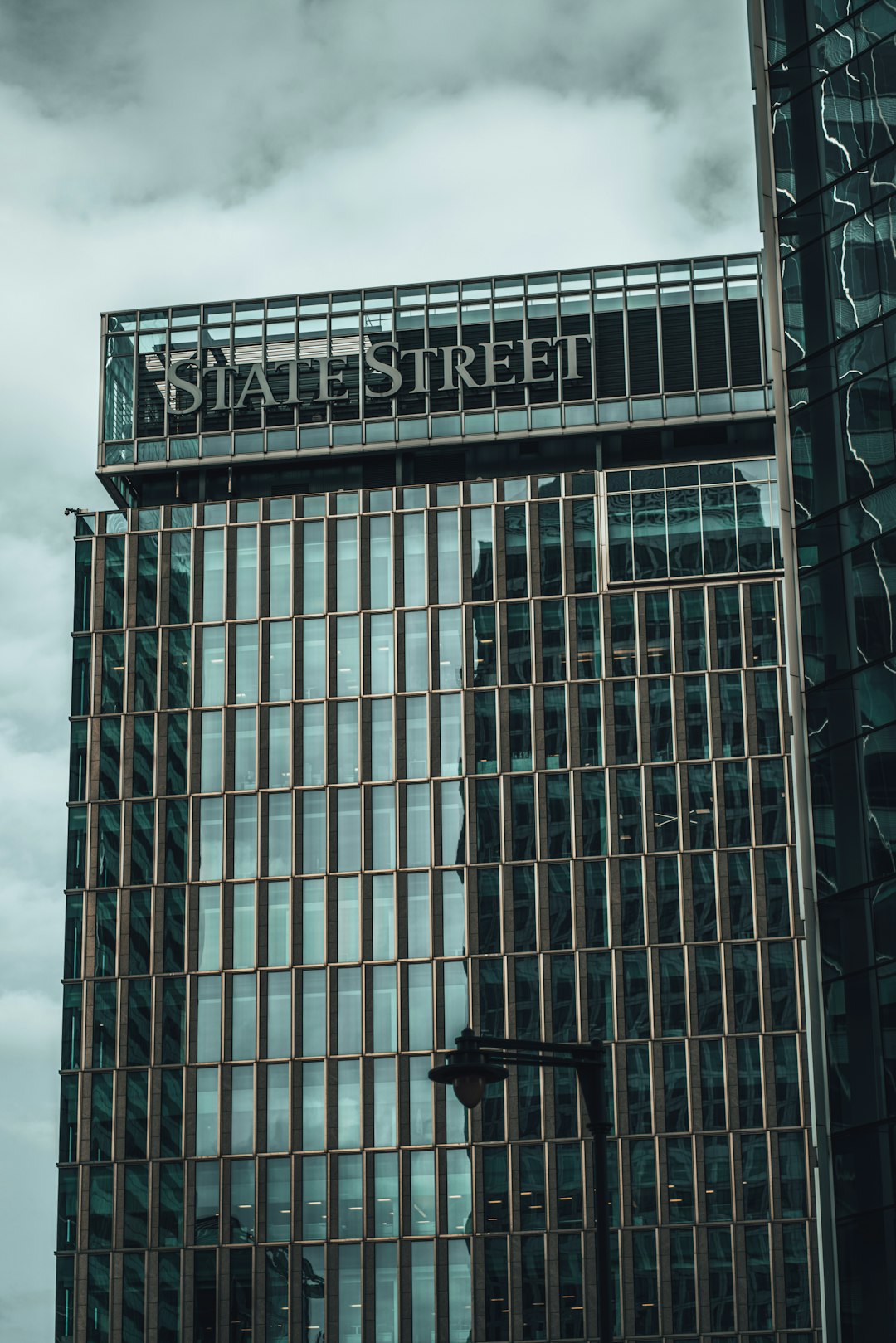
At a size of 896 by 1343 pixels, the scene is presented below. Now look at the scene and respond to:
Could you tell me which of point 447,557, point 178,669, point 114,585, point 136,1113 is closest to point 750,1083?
point 136,1113

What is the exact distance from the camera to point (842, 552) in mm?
46594

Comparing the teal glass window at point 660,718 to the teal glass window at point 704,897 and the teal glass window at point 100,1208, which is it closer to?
the teal glass window at point 704,897

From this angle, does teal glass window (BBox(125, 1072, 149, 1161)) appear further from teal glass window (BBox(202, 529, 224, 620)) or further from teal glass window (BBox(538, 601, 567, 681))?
teal glass window (BBox(538, 601, 567, 681))

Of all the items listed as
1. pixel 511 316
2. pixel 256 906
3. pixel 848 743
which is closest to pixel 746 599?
pixel 511 316

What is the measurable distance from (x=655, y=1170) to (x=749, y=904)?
13.4 meters

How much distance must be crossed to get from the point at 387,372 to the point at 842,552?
231 feet

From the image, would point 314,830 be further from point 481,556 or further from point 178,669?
point 481,556

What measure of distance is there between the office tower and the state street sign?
6113cm

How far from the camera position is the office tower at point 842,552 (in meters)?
43.0

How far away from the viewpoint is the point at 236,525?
11256cm

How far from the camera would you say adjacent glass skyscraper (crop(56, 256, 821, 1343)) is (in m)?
99.1

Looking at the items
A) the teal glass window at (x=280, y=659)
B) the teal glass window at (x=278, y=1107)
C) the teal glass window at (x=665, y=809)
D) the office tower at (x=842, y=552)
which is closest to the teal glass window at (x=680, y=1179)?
the teal glass window at (x=665, y=809)

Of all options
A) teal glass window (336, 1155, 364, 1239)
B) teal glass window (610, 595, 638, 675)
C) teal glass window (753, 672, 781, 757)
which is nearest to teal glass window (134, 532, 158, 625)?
teal glass window (610, 595, 638, 675)

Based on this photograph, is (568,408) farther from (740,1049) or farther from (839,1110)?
(839,1110)
